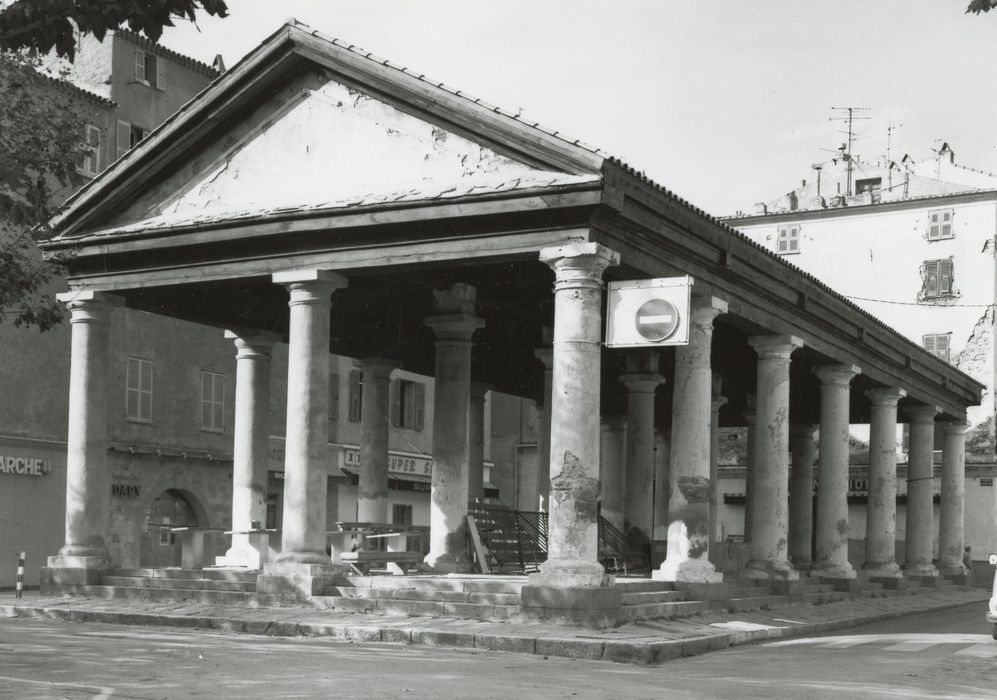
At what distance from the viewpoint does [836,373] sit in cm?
2852

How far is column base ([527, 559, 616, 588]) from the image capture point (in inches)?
682

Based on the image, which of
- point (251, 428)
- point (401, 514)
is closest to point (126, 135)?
point (401, 514)

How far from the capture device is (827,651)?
55.8 feet

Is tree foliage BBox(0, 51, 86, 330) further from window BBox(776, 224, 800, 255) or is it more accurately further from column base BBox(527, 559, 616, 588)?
window BBox(776, 224, 800, 255)

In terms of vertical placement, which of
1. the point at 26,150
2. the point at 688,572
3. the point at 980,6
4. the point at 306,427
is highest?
the point at 26,150

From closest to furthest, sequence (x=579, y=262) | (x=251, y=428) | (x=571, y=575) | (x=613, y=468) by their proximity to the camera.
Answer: (x=571, y=575) < (x=579, y=262) < (x=251, y=428) < (x=613, y=468)

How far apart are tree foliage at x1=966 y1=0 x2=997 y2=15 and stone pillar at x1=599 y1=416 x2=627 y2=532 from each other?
69.0 ft

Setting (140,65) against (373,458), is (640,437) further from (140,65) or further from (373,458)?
(140,65)

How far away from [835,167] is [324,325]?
38396 millimetres

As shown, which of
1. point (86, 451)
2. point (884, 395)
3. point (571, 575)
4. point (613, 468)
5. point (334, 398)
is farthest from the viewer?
point (334, 398)

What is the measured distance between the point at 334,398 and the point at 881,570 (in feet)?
51.7

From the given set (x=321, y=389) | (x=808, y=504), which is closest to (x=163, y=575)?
(x=321, y=389)

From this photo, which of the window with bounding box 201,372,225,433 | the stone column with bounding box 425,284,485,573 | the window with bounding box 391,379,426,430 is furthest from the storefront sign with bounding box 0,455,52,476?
the window with bounding box 391,379,426,430

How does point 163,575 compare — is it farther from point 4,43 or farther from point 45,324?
point 4,43
